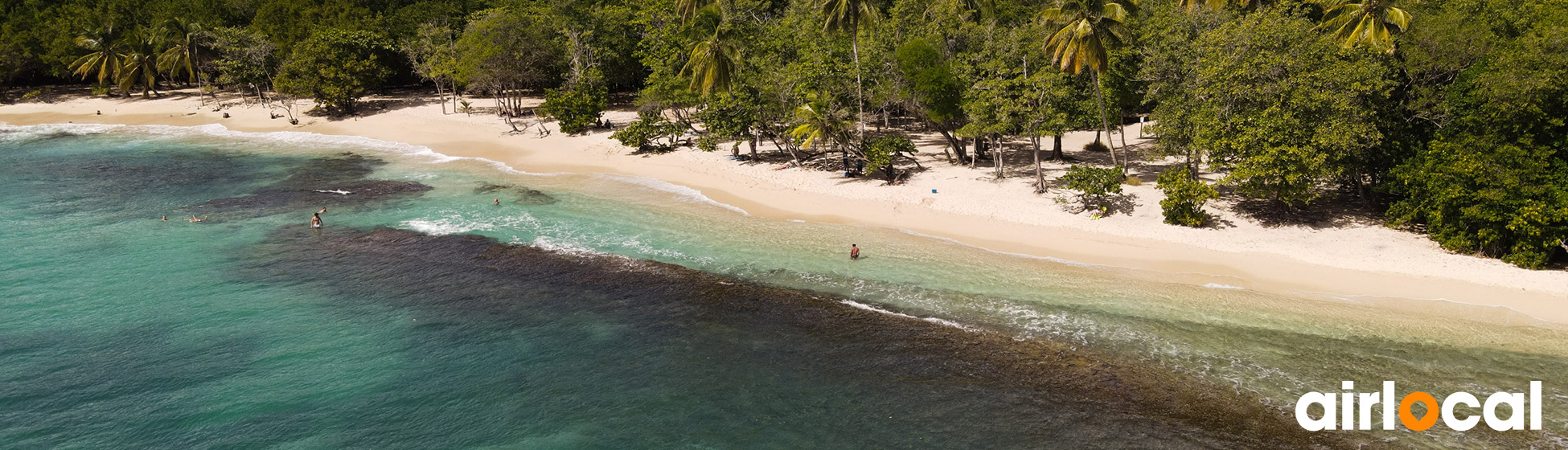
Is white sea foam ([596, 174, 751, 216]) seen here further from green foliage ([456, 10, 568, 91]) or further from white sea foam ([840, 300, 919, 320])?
green foliage ([456, 10, 568, 91])

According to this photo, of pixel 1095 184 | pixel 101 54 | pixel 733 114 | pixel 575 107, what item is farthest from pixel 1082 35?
pixel 101 54

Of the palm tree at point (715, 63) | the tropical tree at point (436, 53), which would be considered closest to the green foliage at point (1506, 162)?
the palm tree at point (715, 63)

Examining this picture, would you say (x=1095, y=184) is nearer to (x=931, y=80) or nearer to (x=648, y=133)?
(x=931, y=80)

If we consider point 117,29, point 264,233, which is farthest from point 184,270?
point 117,29

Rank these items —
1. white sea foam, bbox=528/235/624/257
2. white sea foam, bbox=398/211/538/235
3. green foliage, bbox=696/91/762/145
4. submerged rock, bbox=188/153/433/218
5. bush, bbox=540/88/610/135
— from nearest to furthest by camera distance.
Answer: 1. white sea foam, bbox=528/235/624/257
2. white sea foam, bbox=398/211/538/235
3. submerged rock, bbox=188/153/433/218
4. green foliage, bbox=696/91/762/145
5. bush, bbox=540/88/610/135

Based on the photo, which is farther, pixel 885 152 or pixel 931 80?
pixel 885 152

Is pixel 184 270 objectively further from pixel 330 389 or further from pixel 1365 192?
pixel 1365 192

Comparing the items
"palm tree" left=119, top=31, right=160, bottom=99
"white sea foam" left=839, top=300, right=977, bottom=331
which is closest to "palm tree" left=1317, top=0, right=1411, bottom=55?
"white sea foam" left=839, top=300, right=977, bottom=331
